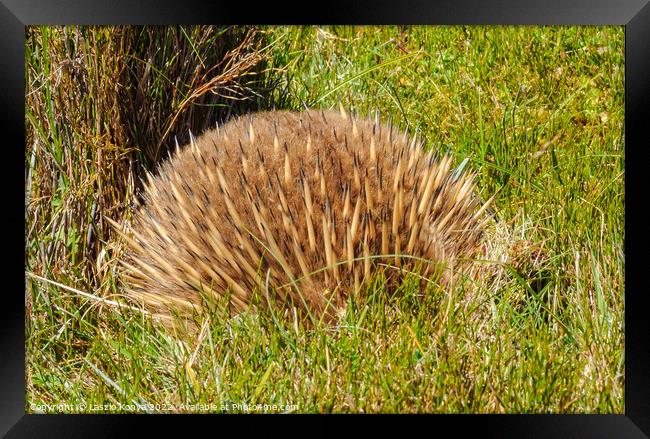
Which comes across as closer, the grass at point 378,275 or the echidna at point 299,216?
the grass at point 378,275

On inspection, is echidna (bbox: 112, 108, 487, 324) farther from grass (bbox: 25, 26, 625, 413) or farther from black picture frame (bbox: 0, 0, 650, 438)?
black picture frame (bbox: 0, 0, 650, 438)

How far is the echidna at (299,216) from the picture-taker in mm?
2117

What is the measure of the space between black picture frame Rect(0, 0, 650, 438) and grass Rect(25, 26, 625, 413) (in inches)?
1.8

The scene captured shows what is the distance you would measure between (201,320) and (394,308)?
→ 0.50 meters
